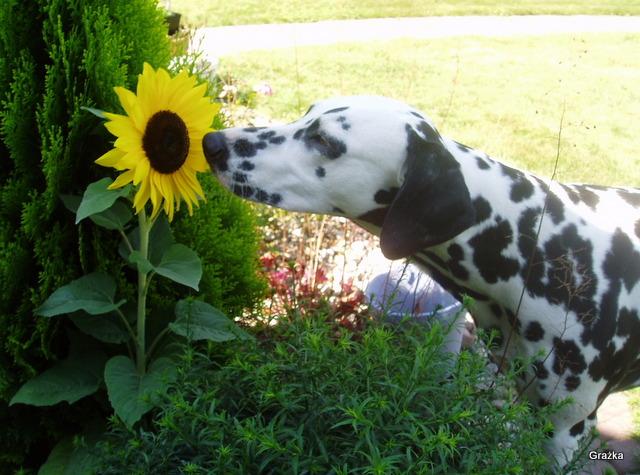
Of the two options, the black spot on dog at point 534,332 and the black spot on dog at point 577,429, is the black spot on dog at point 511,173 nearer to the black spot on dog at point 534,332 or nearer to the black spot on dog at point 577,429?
the black spot on dog at point 534,332

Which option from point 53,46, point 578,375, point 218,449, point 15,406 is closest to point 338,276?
point 578,375

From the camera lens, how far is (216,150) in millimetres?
2559

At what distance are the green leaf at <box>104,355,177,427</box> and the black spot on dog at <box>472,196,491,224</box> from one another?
51.0 inches

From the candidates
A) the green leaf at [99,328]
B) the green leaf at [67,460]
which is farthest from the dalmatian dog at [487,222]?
the green leaf at [67,460]

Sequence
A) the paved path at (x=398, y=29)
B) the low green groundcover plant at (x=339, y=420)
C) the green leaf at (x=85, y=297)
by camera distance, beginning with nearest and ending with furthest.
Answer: the low green groundcover plant at (x=339, y=420) → the green leaf at (x=85, y=297) → the paved path at (x=398, y=29)

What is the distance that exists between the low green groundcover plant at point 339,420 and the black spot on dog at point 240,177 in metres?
0.70

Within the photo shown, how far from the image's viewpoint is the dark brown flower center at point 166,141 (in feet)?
7.34

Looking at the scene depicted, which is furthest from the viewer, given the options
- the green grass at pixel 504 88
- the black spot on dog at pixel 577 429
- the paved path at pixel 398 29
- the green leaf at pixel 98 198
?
the paved path at pixel 398 29

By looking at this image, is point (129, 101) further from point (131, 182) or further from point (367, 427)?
point (367, 427)

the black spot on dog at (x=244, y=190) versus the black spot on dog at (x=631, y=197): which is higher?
the black spot on dog at (x=631, y=197)

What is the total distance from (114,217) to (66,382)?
669 mm

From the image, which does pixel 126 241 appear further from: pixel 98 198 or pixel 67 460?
pixel 67 460

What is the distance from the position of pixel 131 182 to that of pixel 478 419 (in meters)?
1.37

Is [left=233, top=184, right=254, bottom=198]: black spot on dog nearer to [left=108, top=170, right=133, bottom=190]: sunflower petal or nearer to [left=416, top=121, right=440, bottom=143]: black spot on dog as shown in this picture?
[left=108, top=170, right=133, bottom=190]: sunflower petal
